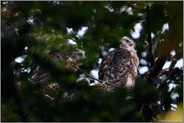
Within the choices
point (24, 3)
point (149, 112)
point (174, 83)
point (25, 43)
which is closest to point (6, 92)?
point (25, 43)

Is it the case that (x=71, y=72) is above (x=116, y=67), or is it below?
below

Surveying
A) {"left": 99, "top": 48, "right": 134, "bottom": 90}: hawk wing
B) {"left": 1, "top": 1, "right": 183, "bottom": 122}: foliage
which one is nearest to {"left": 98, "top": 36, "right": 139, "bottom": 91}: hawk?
{"left": 99, "top": 48, "right": 134, "bottom": 90}: hawk wing

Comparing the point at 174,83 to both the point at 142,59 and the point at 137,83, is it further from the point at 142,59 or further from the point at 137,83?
the point at 142,59

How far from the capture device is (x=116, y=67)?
6738mm

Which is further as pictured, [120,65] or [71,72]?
[120,65]

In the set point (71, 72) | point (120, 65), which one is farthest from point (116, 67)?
point (71, 72)

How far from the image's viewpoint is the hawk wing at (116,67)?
6.35 m

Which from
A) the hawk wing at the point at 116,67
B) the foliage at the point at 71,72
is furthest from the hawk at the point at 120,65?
the foliage at the point at 71,72

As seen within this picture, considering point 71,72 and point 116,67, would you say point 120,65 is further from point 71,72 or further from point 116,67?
point 71,72

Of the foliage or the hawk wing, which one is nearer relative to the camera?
the foliage

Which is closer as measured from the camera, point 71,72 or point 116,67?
point 71,72

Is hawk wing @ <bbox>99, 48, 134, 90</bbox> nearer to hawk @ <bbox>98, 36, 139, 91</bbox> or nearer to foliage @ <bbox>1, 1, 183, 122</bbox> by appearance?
hawk @ <bbox>98, 36, 139, 91</bbox>

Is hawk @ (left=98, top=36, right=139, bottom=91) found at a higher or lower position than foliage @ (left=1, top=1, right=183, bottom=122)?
higher

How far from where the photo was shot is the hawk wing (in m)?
6.35
